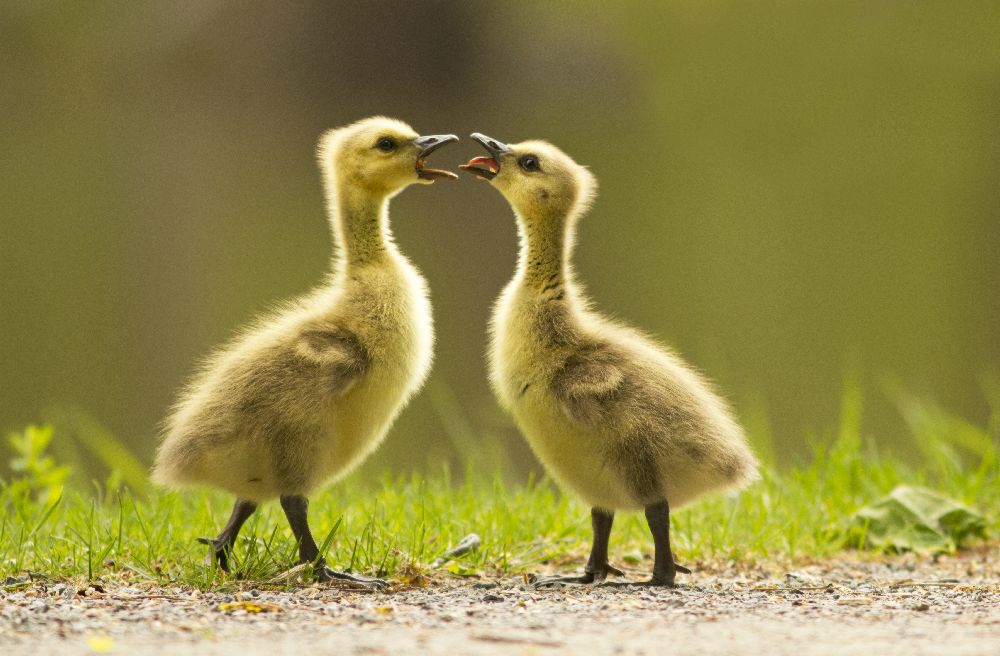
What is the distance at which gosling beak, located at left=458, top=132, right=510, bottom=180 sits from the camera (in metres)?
4.79

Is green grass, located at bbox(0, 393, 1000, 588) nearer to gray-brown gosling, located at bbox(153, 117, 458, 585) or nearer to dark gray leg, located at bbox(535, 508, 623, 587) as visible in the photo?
gray-brown gosling, located at bbox(153, 117, 458, 585)

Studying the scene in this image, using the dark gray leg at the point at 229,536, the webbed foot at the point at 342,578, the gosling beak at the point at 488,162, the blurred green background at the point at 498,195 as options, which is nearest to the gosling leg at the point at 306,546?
the webbed foot at the point at 342,578

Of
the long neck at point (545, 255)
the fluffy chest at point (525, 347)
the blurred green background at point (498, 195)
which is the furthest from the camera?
the blurred green background at point (498, 195)

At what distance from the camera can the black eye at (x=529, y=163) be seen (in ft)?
15.7

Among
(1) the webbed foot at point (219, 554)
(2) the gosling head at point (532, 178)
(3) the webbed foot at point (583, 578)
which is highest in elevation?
(2) the gosling head at point (532, 178)

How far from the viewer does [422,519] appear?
4.62 metres

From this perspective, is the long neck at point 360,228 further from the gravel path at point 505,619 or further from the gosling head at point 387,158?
the gravel path at point 505,619

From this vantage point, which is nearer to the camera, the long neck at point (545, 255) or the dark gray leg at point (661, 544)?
the dark gray leg at point (661, 544)

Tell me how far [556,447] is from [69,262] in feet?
34.0

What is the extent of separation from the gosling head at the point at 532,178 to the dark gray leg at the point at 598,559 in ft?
3.40

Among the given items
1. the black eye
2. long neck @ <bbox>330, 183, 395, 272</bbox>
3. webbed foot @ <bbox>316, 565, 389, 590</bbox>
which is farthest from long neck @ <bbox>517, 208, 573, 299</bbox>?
webbed foot @ <bbox>316, 565, 389, 590</bbox>

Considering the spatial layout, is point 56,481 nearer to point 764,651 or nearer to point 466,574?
point 466,574

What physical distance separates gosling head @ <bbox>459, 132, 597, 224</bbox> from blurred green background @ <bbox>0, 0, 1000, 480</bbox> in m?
6.77

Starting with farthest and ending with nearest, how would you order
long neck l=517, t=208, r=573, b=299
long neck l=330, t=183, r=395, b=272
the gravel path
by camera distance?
1. long neck l=330, t=183, r=395, b=272
2. long neck l=517, t=208, r=573, b=299
3. the gravel path
